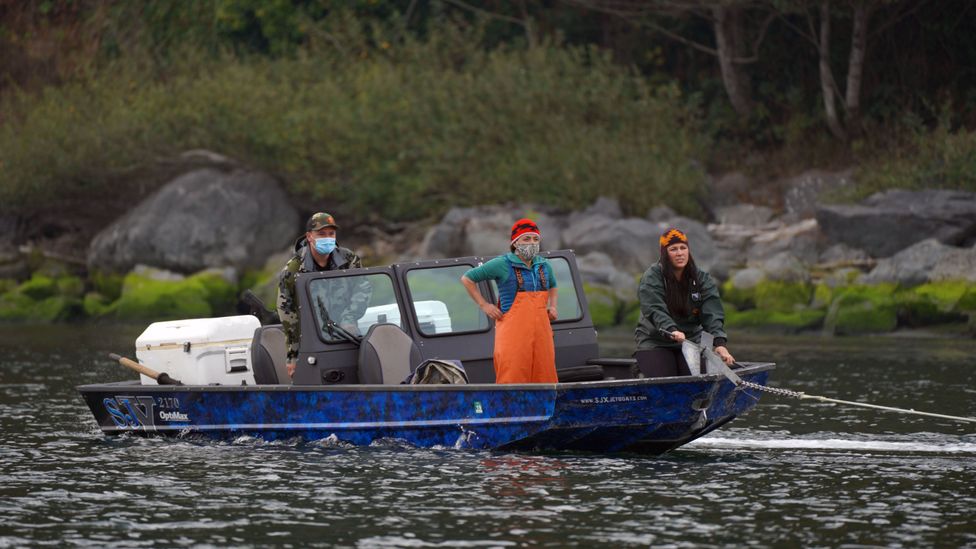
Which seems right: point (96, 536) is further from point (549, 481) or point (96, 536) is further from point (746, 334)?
point (746, 334)

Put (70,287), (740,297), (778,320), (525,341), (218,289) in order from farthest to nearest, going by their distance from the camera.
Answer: (70,287) → (218,289) → (740,297) → (778,320) → (525,341)

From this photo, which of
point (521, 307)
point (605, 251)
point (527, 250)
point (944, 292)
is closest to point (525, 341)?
point (521, 307)

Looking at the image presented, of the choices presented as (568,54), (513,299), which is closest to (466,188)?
(568,54)

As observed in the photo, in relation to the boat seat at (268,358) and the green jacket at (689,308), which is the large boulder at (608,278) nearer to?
the boat seat at (268,358)

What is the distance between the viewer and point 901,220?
3017 centimetres

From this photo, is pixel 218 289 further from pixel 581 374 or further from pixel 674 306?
pixel 674 306

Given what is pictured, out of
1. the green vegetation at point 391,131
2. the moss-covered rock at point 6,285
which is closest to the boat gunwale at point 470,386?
the green vegetation at point 391,131

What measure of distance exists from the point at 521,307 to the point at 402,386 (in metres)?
1.15

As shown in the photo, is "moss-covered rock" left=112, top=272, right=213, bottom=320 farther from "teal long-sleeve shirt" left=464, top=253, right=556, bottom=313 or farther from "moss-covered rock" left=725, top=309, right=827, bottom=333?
"teal long-sleeve shirt" left=464, top=253, right=556, bottom=313

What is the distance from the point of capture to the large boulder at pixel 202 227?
35.2m

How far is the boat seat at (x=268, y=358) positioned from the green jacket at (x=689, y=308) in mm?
3273

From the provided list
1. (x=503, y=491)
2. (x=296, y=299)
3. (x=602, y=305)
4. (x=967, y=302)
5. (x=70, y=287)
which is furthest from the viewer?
(x=70, y=287)

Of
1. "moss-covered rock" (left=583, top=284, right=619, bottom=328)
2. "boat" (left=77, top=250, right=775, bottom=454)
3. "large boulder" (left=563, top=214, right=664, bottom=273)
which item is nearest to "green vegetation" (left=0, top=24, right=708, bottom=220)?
"large boulder" (left=563, top=214, right=664, bottom=273)

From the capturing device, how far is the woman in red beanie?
41.4 ft
